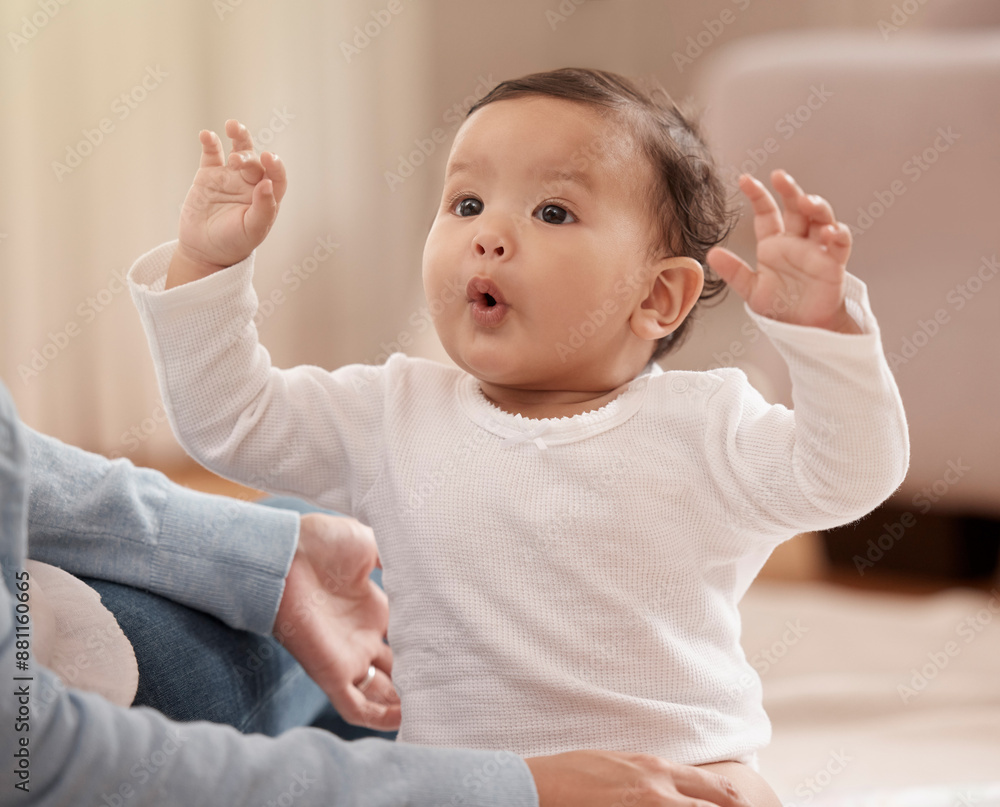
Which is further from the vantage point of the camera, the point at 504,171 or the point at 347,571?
the point at 347,571

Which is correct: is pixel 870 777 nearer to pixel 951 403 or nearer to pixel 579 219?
pixel 579 219

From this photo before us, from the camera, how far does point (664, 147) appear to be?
0.95 metres

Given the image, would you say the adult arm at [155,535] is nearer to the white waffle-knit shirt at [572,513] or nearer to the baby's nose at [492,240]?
the white waffle-knit shirt at [572,513]

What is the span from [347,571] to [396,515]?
0.80 ft

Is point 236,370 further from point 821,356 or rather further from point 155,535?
point 821,356

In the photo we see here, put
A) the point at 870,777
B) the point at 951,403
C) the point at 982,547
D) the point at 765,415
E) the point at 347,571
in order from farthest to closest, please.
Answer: the point at 982,547
the point at 951,403
the point at 870,777
the point at 347,571
the point at 765,415

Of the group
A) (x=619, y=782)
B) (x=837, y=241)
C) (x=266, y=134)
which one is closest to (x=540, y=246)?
(x=837, y=241)

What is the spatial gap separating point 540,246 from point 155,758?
51 cm

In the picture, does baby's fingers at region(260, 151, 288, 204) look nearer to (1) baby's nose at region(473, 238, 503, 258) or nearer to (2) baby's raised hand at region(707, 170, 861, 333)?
(1) baby's nose at region(473, 238, 503, 258)

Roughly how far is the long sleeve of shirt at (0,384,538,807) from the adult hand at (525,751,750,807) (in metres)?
0.03

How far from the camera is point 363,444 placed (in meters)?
0.95

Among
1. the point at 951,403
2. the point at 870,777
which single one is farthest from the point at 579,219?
the point at 951,403

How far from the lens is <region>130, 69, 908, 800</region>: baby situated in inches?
32.7

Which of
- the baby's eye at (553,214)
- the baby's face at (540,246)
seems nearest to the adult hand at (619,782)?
the baby's face at (540,246)
